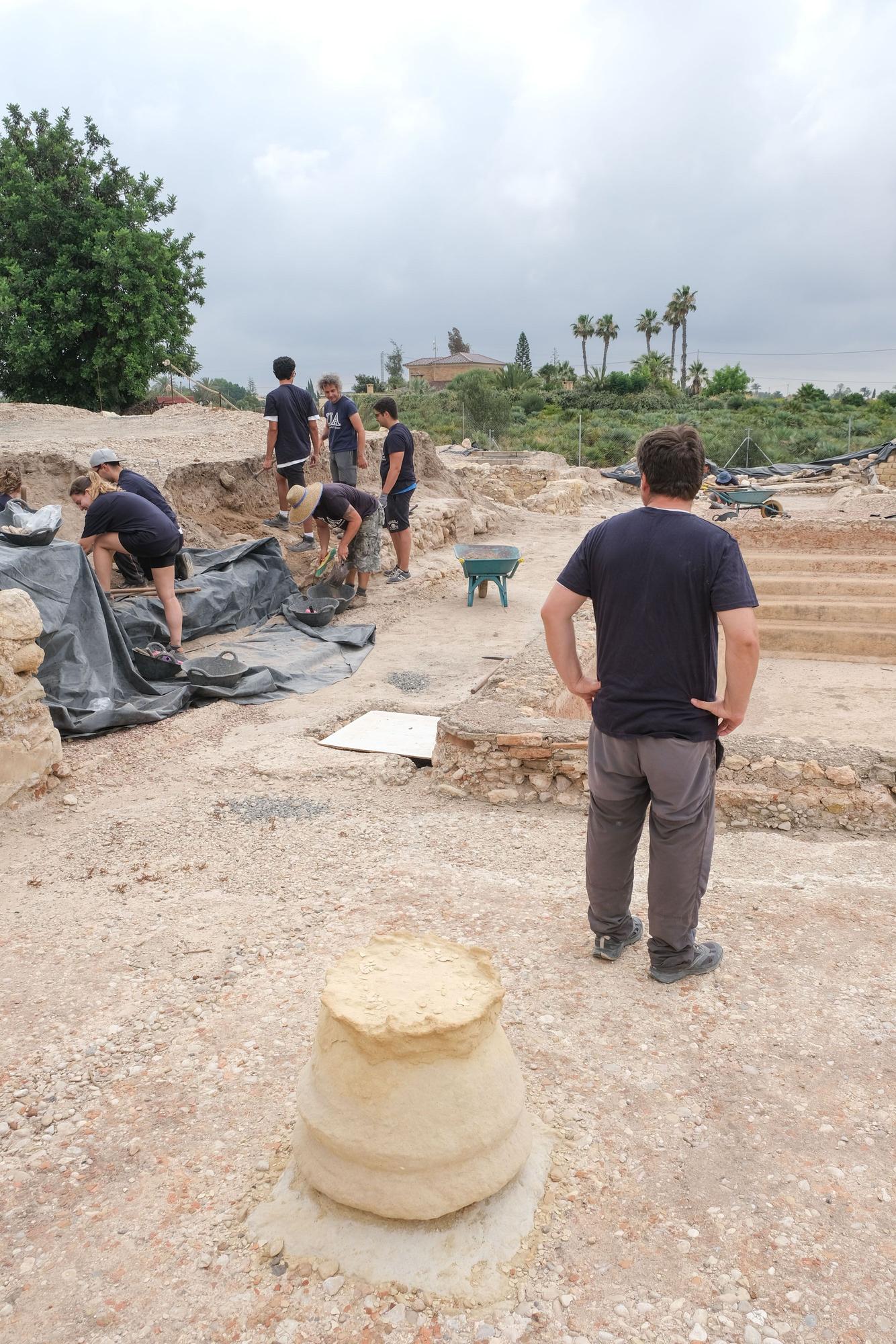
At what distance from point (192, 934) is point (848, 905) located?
243 cm

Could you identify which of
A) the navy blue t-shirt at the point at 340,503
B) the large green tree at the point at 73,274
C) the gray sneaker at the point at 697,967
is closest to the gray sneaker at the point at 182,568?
the navy blue t-shirt at the point at 340,503

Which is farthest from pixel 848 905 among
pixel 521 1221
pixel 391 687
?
pixel 391 687

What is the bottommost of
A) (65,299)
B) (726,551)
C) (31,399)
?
(726,551)

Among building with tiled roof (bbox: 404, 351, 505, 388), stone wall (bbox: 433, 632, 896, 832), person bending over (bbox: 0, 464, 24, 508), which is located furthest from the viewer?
building with tiled roof (bbox: 404, 351, 505, 388)

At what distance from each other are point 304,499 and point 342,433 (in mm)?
1577

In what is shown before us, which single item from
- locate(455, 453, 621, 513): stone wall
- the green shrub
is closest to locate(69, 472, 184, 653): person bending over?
locate(455, 453, 621, 513): stone wall

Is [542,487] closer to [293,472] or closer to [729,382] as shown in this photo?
[293,472]

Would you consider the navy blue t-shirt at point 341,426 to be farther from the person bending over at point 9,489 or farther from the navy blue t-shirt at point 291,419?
the person bending over at point 9,489

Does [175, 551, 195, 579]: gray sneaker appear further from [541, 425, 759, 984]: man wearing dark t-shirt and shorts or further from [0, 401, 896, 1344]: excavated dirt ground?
[541, 425, 759, 984]: man wearing dark t-shirt and shorts

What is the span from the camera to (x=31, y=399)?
16.9 meters

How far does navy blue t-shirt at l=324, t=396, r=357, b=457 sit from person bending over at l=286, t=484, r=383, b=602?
2.77ft

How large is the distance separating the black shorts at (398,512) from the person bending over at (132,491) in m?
2.15

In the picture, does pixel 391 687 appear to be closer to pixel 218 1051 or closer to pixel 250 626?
pixel 250 626

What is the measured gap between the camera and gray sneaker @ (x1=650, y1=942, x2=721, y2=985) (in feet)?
9.26
